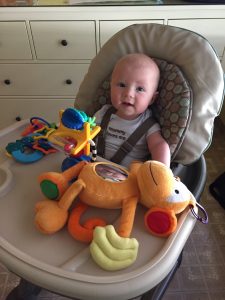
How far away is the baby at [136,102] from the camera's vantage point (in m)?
0.72

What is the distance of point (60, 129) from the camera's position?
24.3 inches

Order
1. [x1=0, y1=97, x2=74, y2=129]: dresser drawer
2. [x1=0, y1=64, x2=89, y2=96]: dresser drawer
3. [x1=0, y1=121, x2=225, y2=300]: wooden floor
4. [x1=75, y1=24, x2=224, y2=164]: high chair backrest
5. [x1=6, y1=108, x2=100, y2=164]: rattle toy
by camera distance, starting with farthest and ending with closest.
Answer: [x1=0, y1=97, x2=74, y2=129]: dresser drawer → [x1=0, y1=64, x2=89, y2=96]: dresser drawer → [x1=0, y1=121, x2=225, y2=300]: wooden floor → [x1=75, y1=24, x2=224, y2=164]: high chair backrest → [x1=6, y1=108, x2=100, y2=164]: rattle toy

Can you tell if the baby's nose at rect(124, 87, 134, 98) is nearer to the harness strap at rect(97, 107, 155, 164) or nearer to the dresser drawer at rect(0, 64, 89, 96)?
the harness strap at rect(97, 107, 155, 164)

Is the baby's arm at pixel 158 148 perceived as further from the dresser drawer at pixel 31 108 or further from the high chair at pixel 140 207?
the dresser drawer at pixel 31 108

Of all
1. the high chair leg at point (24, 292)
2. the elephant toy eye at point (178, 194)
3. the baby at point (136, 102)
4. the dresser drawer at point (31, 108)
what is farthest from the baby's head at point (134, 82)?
the dresser drawer at point (31, 108)

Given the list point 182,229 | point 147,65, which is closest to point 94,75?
point 147,65

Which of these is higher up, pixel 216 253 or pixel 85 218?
pixel 85 218

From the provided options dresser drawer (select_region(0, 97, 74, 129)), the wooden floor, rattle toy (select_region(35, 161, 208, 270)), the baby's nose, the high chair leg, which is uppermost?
the baby's nose

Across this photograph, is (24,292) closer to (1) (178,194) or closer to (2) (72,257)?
(2) (72,257)

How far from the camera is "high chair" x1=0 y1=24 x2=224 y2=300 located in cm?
46

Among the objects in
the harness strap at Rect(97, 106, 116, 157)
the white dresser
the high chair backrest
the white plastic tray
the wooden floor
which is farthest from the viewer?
the white dresser

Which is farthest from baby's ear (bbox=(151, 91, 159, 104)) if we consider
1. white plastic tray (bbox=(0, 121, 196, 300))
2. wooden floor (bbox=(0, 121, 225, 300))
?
wooden floor (bbox=(0, 121, 225, 300))

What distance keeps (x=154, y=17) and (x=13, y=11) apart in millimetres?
673

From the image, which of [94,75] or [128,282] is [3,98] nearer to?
[94,75]
